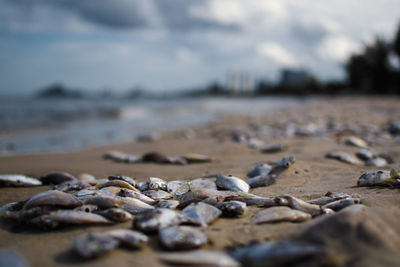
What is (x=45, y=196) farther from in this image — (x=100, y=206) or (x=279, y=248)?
(x=279, y=248)

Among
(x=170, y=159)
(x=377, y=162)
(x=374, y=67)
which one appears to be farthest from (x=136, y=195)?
(x=374, y=67)

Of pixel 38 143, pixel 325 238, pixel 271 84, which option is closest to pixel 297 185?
pixel 325 238

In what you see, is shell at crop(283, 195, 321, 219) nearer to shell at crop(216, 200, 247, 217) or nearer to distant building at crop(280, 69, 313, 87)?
shell at crop(216, 200, 247, 217)

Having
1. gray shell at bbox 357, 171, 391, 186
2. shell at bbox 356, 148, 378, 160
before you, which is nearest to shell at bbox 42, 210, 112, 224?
gray shell at bbox 357, 171, 391, 186

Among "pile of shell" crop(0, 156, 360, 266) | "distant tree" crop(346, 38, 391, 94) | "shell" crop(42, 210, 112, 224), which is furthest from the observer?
"distant tree" crop(346, 38, 391, 94)

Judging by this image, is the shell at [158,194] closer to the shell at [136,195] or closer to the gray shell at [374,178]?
the shell at [136,195]
